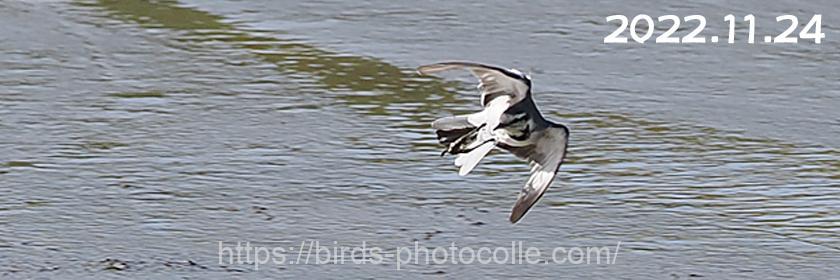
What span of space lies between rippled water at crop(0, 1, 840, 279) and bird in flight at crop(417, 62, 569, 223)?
1.56ft

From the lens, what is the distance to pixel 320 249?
17.1 feet

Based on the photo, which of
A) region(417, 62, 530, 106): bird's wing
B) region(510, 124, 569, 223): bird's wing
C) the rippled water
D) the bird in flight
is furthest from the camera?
the rippled water

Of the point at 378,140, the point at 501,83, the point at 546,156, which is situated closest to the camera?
the point at 501,83

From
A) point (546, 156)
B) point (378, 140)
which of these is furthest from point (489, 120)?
point (378, 140)

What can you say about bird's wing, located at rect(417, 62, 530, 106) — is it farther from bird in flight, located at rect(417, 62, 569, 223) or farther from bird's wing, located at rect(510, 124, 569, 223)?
bird's wing, located at rect(510, 124, 569, 223)

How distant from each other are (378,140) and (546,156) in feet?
6.18

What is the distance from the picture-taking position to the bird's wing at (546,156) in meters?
4.60

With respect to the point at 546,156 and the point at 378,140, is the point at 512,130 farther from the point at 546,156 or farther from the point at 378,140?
the point at 378,140

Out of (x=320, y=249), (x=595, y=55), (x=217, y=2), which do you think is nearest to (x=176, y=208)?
(x=320, y=249)

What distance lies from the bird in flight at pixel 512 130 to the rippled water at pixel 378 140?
1.56 feet

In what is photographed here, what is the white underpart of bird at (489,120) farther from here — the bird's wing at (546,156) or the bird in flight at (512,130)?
the bird's wing at (546,156)

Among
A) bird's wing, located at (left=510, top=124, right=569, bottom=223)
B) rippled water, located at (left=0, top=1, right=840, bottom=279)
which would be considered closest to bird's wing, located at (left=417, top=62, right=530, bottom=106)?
bird's wing, located at (left=510, top=124, right=569, bottom=223)

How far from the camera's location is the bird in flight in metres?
4.45

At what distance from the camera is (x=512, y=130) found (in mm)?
4539
